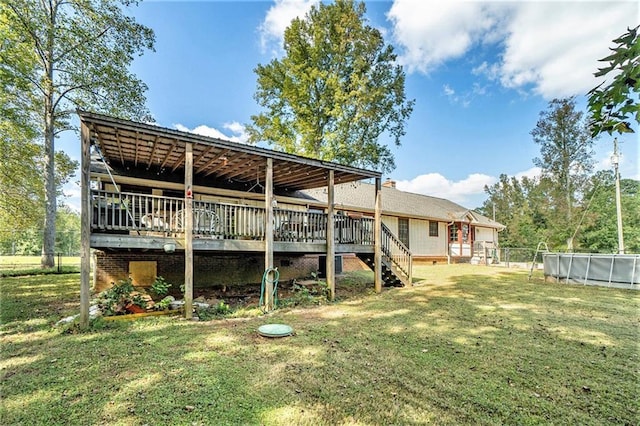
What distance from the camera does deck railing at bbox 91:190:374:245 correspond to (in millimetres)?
6281

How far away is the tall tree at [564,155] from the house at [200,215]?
20198 millimetres

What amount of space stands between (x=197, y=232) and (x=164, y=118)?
43.9 feet

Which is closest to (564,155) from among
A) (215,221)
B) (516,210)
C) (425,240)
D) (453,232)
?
(453,232)

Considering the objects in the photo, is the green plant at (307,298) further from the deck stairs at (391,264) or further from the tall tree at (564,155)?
the tall tree at (564,155)

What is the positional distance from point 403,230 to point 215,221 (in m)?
14.4

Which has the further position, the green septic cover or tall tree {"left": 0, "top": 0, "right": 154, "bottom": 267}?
tall tree {"left": 0, "top": 0, "right": 154, "bottom": 267}

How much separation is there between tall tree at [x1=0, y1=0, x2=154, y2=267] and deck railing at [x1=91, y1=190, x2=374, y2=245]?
944 cm

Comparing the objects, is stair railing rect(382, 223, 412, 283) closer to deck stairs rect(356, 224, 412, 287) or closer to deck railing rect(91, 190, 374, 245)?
deck stairs rect(356, 224, 412, 287)

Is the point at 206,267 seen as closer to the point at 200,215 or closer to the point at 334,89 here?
the point at 200,215

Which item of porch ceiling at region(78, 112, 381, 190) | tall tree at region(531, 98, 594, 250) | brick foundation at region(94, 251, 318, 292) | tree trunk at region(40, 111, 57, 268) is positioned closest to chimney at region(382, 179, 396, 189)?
tall tree at region(531, 98, 594, 250)

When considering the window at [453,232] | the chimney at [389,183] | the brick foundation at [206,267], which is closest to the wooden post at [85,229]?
the brick foundation at [206,267]

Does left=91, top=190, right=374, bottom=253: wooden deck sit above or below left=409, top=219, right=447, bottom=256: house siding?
above

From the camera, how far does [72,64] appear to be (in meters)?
14.2

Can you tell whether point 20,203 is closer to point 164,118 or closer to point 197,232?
point 164,118
